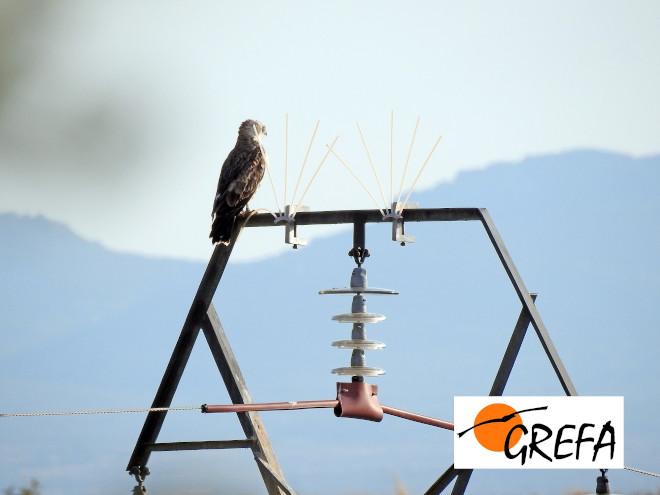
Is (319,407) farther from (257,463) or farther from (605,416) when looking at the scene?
(605,416)

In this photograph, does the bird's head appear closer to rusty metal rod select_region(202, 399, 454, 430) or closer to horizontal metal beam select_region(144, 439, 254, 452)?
horizontal metal beam select_region(144, 439, 254, 452)

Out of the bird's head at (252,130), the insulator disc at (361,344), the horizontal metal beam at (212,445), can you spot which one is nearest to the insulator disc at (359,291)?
the insulator disc at (361,344)

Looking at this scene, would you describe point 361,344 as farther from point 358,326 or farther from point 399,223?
point 399,223

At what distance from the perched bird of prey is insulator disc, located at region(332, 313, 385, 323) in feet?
4.04

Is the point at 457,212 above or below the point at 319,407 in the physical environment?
above

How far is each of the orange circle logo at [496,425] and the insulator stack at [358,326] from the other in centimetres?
77

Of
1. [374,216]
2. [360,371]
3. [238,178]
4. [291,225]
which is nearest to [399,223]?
[374,216]

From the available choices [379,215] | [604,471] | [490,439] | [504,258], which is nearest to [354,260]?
[379,215]

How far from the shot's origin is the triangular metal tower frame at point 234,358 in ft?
24.6

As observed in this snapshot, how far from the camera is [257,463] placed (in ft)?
26.8

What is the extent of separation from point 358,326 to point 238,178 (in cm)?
201

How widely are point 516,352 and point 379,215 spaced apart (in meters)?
1.23

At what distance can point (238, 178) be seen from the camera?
9.06m

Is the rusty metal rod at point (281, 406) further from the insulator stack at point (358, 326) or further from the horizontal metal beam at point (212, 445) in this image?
the horizontal metal beam at point (212, 445)
